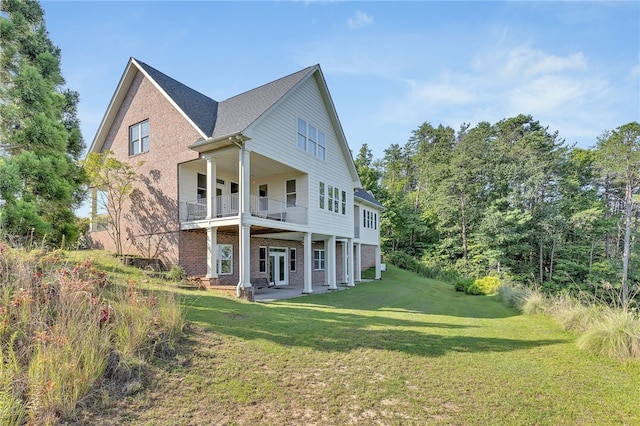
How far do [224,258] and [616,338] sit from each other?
14062 mm

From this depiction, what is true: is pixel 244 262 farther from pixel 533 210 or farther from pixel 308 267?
pixel 533 210

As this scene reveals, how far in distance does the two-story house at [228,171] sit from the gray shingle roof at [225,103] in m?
0.09

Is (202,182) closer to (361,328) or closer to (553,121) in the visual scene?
(361,328)

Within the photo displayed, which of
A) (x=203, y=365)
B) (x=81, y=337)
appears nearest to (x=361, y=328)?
(x=203, y=365)

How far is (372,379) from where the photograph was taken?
495 centimetres

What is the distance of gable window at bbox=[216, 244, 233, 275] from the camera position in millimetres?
15656

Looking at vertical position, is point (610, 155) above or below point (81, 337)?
above

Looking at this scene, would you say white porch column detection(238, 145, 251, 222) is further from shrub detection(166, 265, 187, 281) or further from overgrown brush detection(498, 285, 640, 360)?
overgrown brush detection(498, 285, 640, 360)

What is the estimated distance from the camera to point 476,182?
35312mm

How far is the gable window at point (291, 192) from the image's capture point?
56.9 feet

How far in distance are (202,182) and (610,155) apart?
1304 inches

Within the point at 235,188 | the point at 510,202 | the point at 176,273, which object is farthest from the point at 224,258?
the point at 510,202

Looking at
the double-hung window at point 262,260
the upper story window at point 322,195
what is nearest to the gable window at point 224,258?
the double-hung window at point 262,260

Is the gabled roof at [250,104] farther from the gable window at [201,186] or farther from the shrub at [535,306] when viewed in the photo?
the shrub at [535,306]
